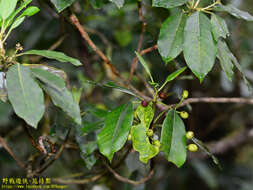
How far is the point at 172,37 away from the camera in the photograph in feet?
2.51

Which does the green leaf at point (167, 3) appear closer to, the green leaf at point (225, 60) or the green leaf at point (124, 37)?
the green leaf at point (225, 60)

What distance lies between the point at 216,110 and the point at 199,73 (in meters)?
1.31

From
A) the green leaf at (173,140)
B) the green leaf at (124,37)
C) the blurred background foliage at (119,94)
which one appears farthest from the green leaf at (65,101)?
the green leaf at (124,37)

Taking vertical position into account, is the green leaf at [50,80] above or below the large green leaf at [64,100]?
above

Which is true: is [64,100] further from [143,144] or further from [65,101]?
[143,144]

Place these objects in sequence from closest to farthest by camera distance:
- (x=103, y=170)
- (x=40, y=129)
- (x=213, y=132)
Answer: (x=103, y=170)
(x=40, y=129)
(x=213, y=132)

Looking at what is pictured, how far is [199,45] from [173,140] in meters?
0.24

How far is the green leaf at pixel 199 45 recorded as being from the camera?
0.69 meters

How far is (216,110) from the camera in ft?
6.28

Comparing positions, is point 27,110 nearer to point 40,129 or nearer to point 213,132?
point 40,129

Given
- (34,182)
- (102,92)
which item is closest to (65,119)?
(34,182)

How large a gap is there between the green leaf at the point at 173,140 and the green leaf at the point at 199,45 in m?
0.13

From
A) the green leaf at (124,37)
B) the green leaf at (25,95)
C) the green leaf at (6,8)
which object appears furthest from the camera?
the green leaf at (124,37)

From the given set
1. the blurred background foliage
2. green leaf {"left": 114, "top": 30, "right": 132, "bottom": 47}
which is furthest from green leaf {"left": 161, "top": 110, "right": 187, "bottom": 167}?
green leaf {"left": 114, "top": 30, "right": 132, "bottom": 47}
